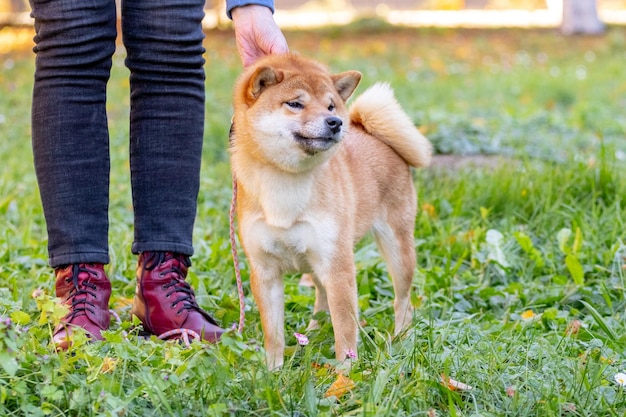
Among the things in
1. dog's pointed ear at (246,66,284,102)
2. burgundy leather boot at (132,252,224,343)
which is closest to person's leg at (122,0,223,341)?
burgundy leather boot at (132,252,224,343)

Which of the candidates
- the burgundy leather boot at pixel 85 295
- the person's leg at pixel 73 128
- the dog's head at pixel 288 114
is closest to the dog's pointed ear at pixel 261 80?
the dog's head at pixel 288 114

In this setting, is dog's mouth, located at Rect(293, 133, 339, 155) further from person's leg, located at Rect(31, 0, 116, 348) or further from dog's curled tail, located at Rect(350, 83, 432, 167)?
dog's curled tail, located at Rect(350, 83, 432, 167)

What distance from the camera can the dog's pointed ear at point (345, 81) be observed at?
2.61 meters

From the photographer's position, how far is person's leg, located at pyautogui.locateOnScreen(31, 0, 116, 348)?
96.4 inches

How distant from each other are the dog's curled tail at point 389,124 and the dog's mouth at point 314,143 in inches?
28.7

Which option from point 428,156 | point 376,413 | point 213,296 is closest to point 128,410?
point 376,413

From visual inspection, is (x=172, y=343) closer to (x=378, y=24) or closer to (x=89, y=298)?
(x=89, y=298)

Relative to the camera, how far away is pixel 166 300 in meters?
2.63

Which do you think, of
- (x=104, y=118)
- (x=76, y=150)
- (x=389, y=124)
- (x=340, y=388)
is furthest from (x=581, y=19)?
(x=340, y=388)

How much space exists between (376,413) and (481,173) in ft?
9.21

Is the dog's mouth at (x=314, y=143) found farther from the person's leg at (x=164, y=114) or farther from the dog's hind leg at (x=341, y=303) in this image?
the person's leg at (x=164, y=114)

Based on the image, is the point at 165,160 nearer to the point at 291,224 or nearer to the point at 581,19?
the point at 291,224

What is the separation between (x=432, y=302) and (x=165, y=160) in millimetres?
1151

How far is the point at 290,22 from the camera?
669 inches
